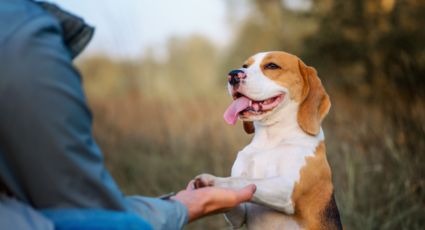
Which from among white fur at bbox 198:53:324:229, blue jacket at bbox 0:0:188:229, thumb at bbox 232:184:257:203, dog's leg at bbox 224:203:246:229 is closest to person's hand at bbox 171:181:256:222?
thumb at bbox 232:184:257:203

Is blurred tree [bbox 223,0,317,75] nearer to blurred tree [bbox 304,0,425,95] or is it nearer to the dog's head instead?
blurred tree [bbox 304,0,425,95]

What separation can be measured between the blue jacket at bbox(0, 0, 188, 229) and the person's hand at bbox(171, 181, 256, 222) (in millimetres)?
421

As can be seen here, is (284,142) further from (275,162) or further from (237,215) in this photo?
(237,215)

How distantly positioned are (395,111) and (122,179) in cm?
355

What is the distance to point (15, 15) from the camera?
2.05 meters

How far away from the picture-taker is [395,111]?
245 inches

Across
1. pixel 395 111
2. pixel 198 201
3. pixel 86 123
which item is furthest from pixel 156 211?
pixel 395 111

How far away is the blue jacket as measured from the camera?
1973 mm

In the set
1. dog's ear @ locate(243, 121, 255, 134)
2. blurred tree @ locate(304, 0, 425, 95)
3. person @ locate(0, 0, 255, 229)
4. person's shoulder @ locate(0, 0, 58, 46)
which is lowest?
blurred tree @ locate(304, 0, 425, 95)

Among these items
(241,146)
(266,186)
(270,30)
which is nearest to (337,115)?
(241,146)

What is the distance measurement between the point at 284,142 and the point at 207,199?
0.88 metres

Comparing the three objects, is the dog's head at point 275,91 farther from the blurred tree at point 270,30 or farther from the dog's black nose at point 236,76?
the blurred tree at point 270,30

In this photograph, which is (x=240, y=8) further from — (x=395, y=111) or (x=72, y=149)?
(x=72, y=149)

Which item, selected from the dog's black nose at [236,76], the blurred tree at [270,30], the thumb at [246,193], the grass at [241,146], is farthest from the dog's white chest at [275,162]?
the blurred tree at [270,30]
